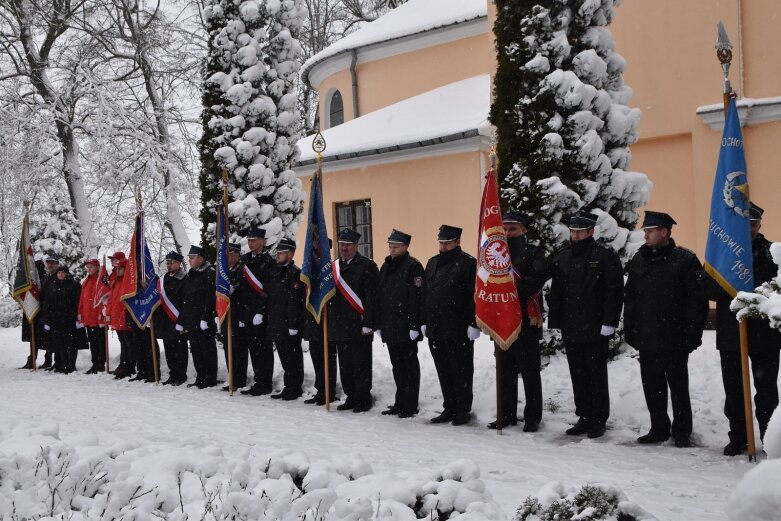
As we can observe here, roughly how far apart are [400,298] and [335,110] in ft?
49.5

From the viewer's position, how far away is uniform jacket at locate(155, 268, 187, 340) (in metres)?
12.2

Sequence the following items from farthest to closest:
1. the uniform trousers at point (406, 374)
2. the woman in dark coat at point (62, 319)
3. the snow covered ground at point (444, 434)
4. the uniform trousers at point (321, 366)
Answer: the woman in dark coat at point (62, 319), the uniform trousers at point (321, 366), the uniform trousers at point (406, 374), the snow covered ground at point (444, 434)

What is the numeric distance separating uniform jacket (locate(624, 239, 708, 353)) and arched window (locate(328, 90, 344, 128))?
16664 mm

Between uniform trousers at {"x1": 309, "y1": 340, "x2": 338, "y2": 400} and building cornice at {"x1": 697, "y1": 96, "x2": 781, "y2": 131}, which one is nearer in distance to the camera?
uniform trousers at {"x1": 309, "y1": 340, "x2": 338, "y2": 400}

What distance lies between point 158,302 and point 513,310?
6.43m

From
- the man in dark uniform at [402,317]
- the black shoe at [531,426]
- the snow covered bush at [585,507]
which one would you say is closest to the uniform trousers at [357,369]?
the man in dark uniform at [402,317]

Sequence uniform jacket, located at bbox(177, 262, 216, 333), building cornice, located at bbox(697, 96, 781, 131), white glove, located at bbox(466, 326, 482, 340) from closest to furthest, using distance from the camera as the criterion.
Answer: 1. white glove, located at bbox(466, 326, 482, 340)
2. uniform jacket, located at bbox(177, 262, 216, 333)
3. building cornice, located at bbox(697, 96, 781, 131)

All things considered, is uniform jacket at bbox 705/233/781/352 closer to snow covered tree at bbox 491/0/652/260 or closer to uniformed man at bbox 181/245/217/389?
snow covered tree at bbox 491/0/652/260

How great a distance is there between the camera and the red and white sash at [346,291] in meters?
9.52

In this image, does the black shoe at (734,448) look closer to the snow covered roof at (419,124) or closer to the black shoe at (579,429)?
the black shoe at (579,429)

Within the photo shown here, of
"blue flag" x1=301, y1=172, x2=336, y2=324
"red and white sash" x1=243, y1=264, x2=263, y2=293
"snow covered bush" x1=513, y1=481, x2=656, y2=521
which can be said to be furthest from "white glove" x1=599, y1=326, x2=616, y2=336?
"red and white sash" x1=243, y1=264, x2=263, y2=293

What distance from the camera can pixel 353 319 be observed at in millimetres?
9539

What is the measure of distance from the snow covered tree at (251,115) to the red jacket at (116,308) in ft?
5.31

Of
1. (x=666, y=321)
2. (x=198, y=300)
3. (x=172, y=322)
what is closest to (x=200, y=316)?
(x=198, y=300)
